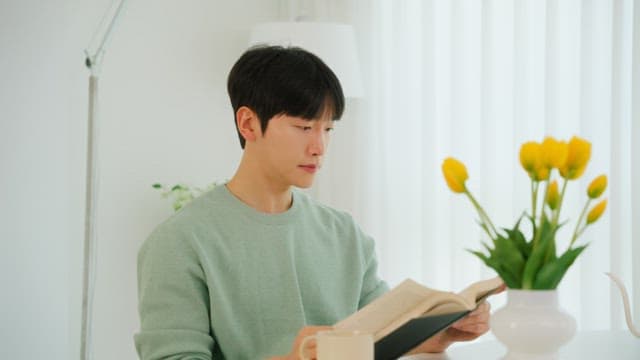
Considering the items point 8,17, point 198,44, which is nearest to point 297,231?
point 8,17

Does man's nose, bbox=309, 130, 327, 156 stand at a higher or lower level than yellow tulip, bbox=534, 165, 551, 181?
higher

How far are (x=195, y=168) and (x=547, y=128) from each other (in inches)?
52.4

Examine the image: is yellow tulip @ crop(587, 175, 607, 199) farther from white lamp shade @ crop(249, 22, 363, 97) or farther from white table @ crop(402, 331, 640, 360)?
white lamp shade @ crop(249, 22, 363, 97)

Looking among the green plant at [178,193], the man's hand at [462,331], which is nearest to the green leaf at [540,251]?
the man's hand at [462,331]

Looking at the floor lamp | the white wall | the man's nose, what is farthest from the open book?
the white wall

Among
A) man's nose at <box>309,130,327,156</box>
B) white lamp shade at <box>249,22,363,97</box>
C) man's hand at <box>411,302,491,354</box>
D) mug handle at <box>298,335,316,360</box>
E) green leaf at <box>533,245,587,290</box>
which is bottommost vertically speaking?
man's hand at <box>411,302,491,354</box>

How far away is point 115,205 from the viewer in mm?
3609

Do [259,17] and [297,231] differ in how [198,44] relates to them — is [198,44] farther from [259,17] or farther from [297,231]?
[297,231]

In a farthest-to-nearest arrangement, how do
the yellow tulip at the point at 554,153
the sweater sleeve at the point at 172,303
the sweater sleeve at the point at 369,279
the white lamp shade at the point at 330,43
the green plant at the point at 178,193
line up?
the green plant at the point at 178,193 → the white lamp shade at the point at 330,43 → the sweater sleeve at the point at 369,279 → the sweater sleeve at the point at 172,303 → the yellow tulip at the point at 554,153

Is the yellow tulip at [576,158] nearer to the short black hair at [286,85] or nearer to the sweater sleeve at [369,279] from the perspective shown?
the short black hair at [286,85]

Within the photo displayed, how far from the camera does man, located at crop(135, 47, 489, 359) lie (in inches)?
66.1

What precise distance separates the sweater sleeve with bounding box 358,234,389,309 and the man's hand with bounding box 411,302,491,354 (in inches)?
13.2

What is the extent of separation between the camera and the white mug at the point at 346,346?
121 centimetres

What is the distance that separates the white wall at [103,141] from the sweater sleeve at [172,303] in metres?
1.46
